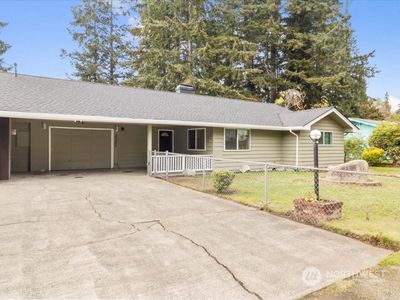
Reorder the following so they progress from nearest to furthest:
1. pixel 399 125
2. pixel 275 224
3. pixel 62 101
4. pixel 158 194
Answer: pixel 275 224 → pixel 158 194 → pixel 62 101 → pixel 399 125

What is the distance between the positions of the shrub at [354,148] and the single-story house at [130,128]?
139 inches

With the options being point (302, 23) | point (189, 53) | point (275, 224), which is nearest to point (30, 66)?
point (189, 53)

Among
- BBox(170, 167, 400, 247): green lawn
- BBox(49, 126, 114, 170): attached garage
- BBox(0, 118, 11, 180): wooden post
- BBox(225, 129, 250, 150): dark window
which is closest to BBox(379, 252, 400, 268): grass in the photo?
BBox(170, 167, 400, 247): green lawn

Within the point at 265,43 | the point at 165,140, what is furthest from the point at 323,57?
the point at 165,140

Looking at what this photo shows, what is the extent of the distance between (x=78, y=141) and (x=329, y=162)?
13.1 meters

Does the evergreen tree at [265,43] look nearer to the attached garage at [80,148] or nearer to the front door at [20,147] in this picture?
the attached garage at [80,148]

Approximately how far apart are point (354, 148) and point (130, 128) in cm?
1465

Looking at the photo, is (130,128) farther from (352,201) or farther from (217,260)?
(217,260)

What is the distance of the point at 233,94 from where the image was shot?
25734 mm

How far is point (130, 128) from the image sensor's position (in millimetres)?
15219

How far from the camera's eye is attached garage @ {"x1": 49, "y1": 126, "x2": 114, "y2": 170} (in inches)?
528

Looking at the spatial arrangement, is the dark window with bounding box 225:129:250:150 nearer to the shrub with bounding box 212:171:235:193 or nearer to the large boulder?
the large boulder

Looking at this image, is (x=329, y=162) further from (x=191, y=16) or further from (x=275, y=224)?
(x=191, y=16)

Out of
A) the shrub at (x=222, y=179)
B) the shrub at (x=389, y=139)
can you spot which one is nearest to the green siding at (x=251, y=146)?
the shrub at (x=389, y=139)
